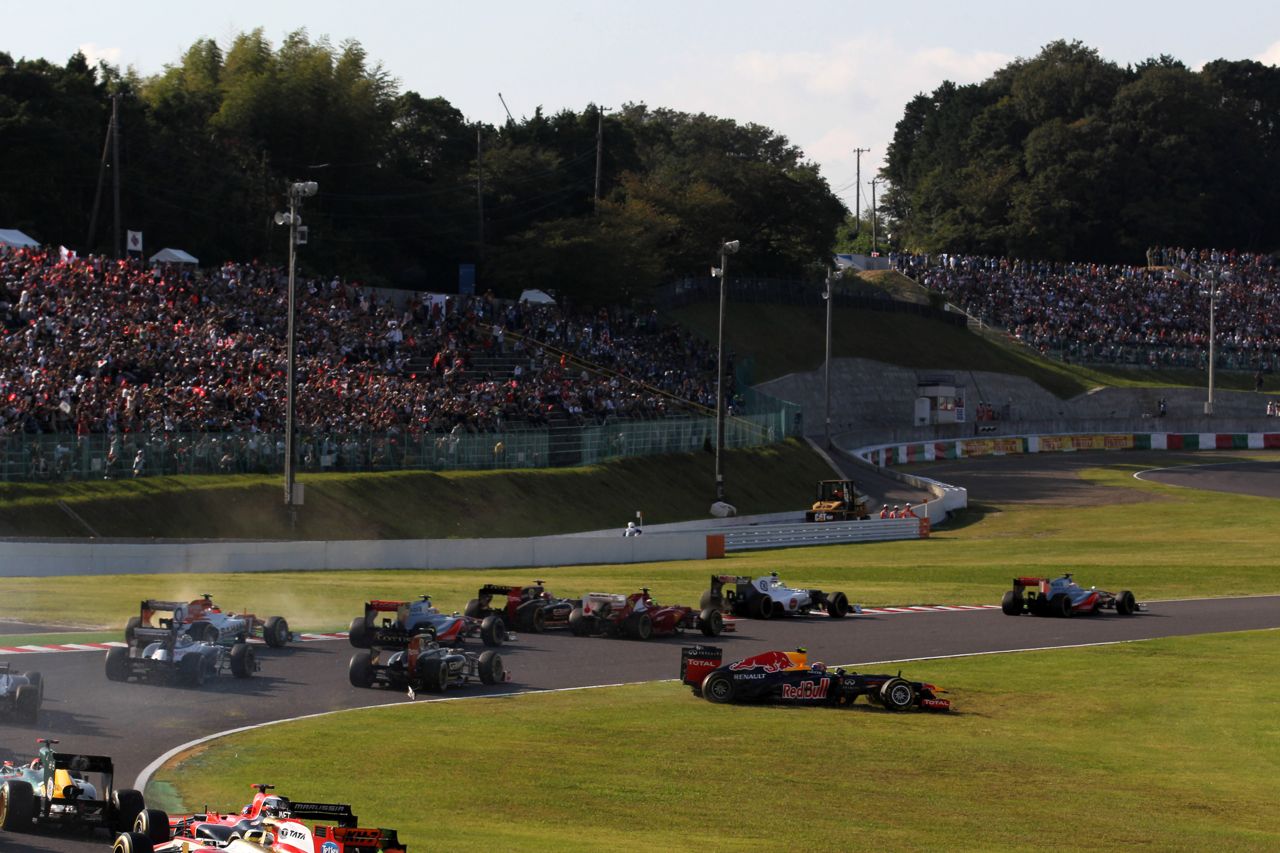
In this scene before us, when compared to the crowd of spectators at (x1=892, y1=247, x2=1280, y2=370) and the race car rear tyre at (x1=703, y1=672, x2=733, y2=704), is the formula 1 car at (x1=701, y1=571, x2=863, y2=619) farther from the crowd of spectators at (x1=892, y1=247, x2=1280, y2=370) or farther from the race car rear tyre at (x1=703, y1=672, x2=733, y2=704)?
the crowd of spectators at (x1=892, y1=247, x2=1280, y2=370)

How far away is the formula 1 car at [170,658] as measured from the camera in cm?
2550

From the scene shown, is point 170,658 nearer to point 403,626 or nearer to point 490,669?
point 490,669

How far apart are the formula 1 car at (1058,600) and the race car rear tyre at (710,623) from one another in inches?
345

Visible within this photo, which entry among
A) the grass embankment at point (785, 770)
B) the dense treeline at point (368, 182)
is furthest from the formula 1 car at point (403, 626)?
the dense treeline at point (368, 182)

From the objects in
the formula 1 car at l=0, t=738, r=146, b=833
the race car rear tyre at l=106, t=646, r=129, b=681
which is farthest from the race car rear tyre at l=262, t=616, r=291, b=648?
the formula 1 car at l=0, t=738, r=146, b=833

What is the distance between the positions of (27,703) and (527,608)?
48.3ft

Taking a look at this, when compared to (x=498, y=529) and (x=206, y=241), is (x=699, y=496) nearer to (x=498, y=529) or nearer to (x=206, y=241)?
(x=498, y=529)

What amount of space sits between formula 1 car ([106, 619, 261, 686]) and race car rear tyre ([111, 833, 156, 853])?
1176cm

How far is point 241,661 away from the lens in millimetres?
26766

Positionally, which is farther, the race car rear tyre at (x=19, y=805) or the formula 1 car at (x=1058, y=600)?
the formula 1 car at (x=1058, y=600)

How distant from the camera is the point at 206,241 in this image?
82.2 meters

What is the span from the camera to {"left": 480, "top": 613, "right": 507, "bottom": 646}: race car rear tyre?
32.3 meters

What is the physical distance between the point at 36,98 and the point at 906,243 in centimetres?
11774

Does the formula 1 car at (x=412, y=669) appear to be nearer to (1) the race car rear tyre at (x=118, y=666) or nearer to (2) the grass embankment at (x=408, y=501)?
(1) the race car rear tyre at (x=118, y=666)
